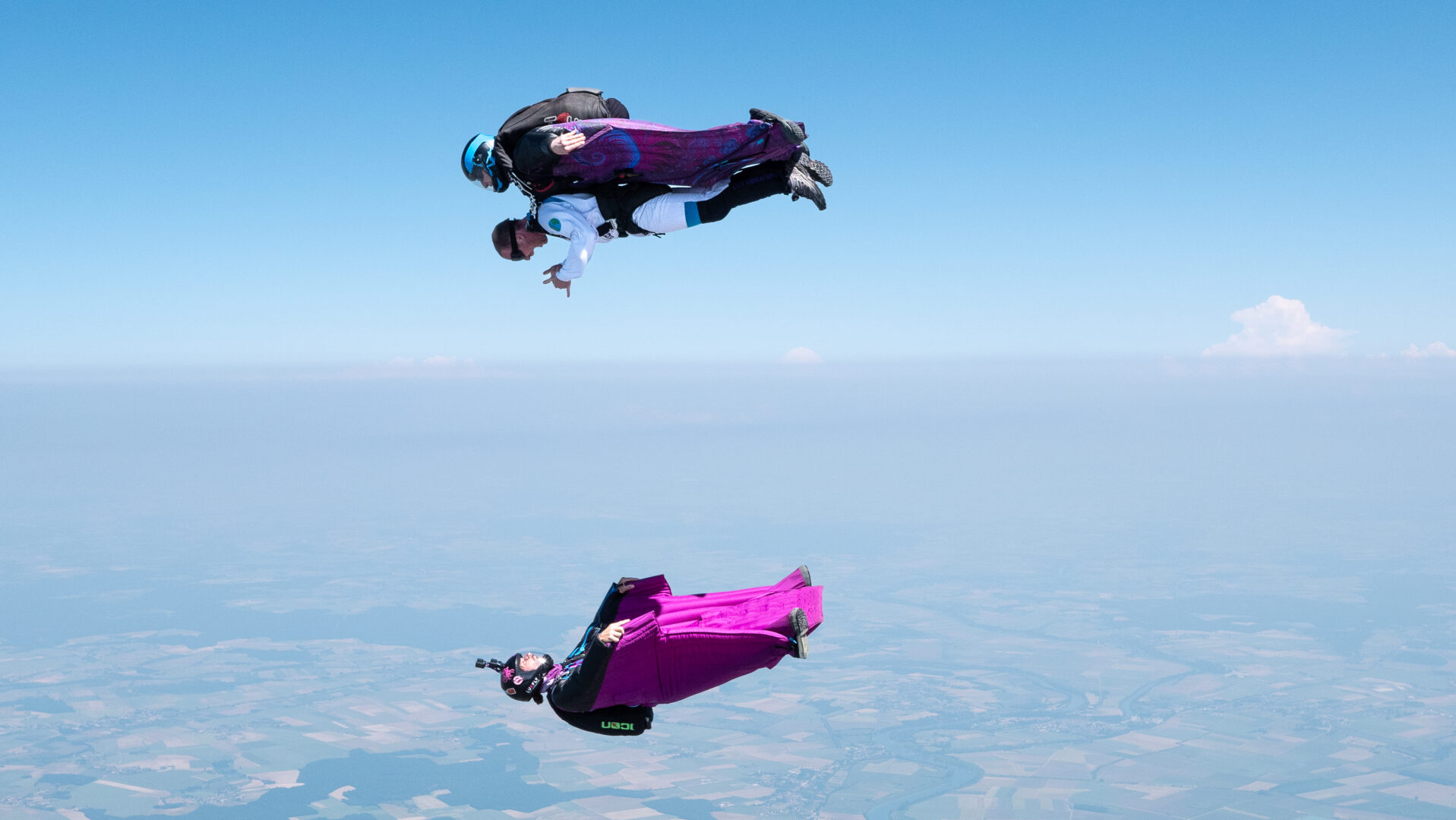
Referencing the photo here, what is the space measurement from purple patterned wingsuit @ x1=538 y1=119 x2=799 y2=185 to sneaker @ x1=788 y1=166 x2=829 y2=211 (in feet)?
0.72

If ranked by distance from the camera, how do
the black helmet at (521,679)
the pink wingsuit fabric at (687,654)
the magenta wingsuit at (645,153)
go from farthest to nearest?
1. the black helmet at (521,679)
2. the magenta wingsuit at (645,153)
3. the pink wingsuit fabric at (687,654)

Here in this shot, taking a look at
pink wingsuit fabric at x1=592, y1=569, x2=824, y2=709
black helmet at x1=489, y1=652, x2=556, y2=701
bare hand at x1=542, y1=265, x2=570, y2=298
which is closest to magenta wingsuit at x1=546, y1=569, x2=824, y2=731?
pink wingsuit fabric at x1=592, y1=569, x2=824, y2=709

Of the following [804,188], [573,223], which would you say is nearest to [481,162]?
[573,223]

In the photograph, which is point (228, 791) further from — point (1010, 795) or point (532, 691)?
point (532, 691)

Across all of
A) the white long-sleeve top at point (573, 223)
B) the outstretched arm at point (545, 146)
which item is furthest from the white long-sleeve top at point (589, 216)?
the outstretched arm at point (545, 146)

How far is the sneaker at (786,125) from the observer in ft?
28.9

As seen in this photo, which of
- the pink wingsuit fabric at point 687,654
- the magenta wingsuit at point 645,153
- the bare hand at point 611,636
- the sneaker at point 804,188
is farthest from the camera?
the sneaker at point 804,188

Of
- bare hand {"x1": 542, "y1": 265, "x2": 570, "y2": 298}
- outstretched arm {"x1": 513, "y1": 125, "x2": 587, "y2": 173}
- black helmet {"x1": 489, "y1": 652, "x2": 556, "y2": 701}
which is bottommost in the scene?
black helmet {"x1": 489, "y1": 652, "x2": 556, "y2": 701}

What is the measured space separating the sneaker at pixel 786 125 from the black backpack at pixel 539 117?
1715 millimetres

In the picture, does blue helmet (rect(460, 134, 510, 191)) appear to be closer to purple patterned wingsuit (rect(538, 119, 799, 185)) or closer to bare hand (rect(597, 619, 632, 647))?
purple patterned wingsuit (rect(538, 119, 799, 185))

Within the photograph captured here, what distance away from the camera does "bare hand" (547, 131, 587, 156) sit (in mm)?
8906

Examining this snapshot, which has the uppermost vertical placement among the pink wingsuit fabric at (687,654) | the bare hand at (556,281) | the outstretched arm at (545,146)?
the outstretched arm at (545,146)

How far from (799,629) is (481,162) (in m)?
5.56

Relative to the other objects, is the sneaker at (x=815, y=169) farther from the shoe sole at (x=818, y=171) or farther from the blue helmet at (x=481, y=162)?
the blue helmet at (x=481, y=162)
